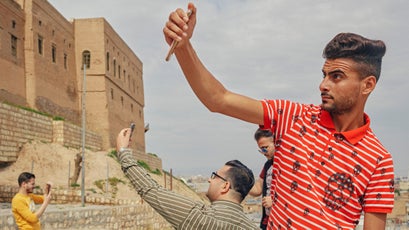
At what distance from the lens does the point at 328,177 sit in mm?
1404

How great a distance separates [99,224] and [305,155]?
396 inches

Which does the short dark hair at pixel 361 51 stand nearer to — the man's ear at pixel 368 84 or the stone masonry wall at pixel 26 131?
the man's ear at pixel 368 84

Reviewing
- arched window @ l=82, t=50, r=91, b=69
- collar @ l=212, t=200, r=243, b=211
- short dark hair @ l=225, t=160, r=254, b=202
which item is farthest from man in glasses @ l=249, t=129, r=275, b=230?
arched window @ l=82, t=50, r=91, b=69

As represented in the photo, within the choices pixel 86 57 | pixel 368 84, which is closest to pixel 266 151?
pixel 368 84

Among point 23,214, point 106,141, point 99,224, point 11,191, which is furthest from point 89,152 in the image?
point 23,214

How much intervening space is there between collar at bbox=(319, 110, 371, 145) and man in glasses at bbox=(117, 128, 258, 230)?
74cm

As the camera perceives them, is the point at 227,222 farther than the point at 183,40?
Yes

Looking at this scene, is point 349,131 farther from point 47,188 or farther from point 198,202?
point 47,188

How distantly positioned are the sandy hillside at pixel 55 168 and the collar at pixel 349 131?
16.5 metres

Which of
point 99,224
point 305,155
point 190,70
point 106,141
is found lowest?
point 99,224

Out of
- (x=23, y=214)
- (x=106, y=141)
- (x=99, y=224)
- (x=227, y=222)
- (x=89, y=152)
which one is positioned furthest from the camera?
(x=106, y=141)

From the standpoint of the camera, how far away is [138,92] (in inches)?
1563

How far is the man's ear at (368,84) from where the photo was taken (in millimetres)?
1477

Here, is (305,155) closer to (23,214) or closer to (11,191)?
(23,214)
